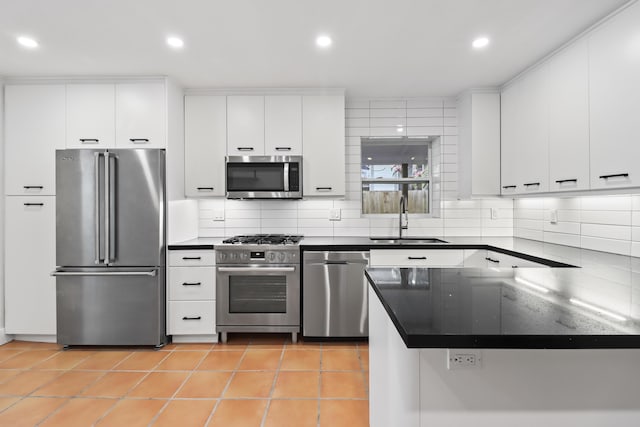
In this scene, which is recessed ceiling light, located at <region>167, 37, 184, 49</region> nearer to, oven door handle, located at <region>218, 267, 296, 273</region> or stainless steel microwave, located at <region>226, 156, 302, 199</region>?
stainless steel microwave, located at <region>226, 156, 302, 199</region>

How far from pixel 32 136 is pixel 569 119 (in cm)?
436

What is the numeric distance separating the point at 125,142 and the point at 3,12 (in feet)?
3.77

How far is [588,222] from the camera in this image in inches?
103

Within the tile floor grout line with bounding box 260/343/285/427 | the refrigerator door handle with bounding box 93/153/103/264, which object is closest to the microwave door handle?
the tile floor grout line with bounding box 260/343/285/427

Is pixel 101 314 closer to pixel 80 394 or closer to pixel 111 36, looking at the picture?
pixel 80 394

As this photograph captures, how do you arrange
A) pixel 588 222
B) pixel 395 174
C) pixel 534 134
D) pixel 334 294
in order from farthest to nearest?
pixel 395 174 < pixel 334 294 < pixel 534 134 < pixel 588 222

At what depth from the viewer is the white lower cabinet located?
305 centimetres

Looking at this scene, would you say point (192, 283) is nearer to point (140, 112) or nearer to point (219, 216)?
point (219, 216)

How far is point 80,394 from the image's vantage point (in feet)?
7.42

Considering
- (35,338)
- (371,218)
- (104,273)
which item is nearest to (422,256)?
(371,218)

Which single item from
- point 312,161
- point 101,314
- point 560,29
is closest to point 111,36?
point 312,161

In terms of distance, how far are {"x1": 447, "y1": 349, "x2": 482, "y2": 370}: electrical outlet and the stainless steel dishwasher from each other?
84.2 inches

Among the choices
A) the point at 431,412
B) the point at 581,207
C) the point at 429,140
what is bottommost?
the point at 431,412

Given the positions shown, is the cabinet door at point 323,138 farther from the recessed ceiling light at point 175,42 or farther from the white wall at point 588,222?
the white wall at point 588,222
